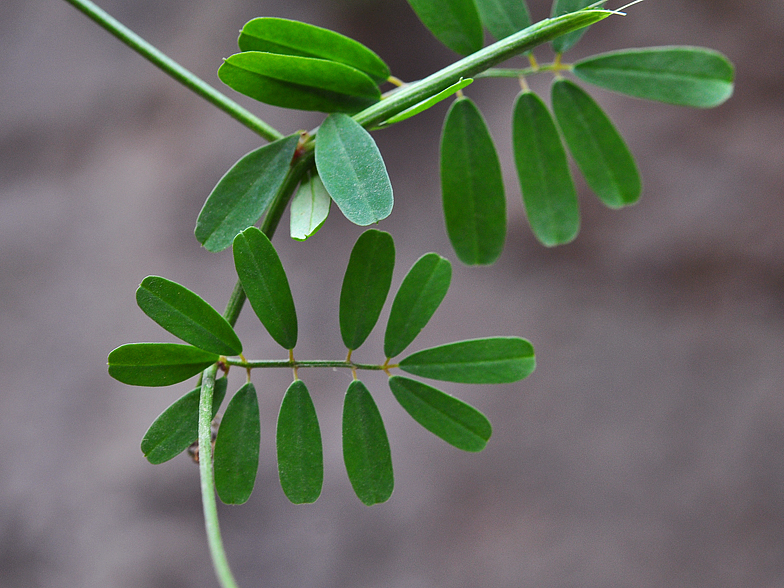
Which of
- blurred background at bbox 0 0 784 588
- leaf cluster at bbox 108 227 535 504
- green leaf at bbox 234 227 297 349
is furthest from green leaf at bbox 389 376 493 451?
blurred background at bbox 0 0 784 588

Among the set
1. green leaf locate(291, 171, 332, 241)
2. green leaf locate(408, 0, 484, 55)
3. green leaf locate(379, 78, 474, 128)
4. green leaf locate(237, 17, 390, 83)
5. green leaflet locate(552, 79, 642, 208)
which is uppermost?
green leaf locate(408, 0, 484, 55)

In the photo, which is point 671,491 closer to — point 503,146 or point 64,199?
point 503,146

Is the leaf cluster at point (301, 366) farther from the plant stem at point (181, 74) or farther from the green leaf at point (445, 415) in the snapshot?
the plant stem at point (181, 74)

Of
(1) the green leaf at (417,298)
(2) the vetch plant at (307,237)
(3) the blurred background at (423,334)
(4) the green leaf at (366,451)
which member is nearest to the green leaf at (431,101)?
(2) the vetch plant at (307,237)

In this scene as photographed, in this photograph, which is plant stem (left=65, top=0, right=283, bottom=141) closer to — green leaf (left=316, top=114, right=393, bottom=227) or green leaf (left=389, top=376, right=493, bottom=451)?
green leaf (left=316, top=114, right=393, bottom=227)

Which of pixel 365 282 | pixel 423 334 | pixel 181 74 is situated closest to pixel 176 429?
pixel 365 282
